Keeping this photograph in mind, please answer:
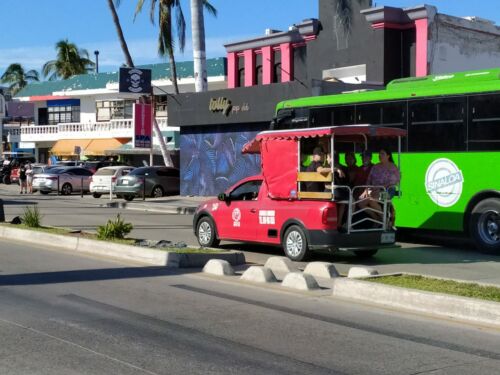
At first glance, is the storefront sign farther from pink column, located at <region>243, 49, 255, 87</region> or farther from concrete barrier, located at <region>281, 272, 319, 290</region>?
concrete barrier, located at <region>281, 272, 319, 290</region>

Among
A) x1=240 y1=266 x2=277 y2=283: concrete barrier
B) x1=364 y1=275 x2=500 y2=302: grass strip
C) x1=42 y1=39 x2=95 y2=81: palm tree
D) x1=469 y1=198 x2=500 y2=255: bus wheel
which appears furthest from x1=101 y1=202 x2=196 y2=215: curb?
x1=42 y1=39 x2=95 y2=81: palm tree

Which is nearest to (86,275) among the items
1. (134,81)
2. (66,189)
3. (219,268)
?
(219,268)

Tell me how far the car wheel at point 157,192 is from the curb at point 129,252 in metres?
16.5

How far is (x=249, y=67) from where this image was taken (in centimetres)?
3622

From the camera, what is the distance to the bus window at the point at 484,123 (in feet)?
46.5

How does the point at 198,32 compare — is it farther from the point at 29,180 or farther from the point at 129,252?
the point at 129,252

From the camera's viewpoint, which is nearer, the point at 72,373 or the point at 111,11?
the point at 72,373

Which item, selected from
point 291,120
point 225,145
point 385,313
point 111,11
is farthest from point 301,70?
point 385,313

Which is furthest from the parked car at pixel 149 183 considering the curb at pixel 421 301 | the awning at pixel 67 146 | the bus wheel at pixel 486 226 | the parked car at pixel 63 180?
the awning at pixel 67 146

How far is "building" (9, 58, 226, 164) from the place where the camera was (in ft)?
163

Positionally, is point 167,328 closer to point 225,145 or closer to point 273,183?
point 273,183

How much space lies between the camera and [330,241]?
41.1 ft

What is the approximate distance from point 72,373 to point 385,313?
4233 mm

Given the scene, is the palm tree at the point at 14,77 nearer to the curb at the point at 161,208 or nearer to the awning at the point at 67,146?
the awning at the point at 67,146
